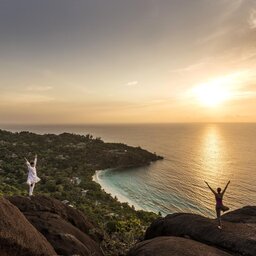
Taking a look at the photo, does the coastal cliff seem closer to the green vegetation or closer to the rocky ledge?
the rocky ledge

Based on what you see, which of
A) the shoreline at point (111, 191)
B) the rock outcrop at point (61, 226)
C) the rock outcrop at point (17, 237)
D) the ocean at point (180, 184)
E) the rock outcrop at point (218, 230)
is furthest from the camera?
the shoreline at point (111, 191)

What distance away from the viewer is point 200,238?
1482cm

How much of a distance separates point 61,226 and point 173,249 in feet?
18.4

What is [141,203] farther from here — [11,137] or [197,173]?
[11,137]

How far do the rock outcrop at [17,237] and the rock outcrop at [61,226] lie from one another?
1.64 metres

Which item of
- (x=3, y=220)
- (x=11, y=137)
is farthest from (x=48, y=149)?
(x=3, y=220)

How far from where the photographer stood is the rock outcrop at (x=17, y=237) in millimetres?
10867

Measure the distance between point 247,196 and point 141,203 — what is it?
21.3 m

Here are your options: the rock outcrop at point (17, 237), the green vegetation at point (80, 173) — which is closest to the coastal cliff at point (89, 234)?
the rock outcrop at point (17, 237)

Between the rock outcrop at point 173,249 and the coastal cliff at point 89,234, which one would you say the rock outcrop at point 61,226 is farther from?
the rock outcrop at point 173,249

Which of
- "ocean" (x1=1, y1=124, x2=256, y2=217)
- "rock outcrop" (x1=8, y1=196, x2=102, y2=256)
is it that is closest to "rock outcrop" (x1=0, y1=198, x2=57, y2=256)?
"rock outcrop" (x1=8, y1=196, x2=102, y2=256)

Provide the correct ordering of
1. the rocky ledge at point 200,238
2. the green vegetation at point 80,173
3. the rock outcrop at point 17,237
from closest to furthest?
1. the rock outcrop at point 17,237
2. the rocky ledge at point 200,238
3. the green vegetation at point 80,173

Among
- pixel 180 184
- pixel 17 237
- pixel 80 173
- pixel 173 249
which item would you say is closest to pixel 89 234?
pixel 173 249

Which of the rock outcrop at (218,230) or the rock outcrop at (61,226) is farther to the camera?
the rock outcrop at (61,226)
